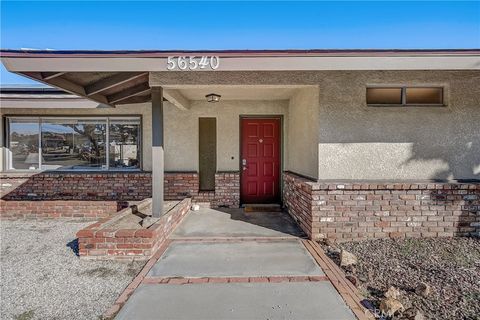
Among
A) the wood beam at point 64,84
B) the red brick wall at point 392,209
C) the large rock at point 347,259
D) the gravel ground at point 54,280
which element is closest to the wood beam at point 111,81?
the wood beam at point 64,84

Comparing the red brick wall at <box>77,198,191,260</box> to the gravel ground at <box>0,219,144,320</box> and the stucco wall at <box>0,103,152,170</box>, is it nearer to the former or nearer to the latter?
the gravel ground at <box>0,219,144,320</box>

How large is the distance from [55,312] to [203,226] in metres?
3.06

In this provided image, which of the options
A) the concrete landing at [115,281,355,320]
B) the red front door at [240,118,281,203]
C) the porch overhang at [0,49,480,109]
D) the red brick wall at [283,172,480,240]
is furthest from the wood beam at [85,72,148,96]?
the red brick wall at [283,172,480,240]

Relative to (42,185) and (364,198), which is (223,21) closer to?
→ (42,185)

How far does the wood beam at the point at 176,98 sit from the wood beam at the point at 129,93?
0.61 m

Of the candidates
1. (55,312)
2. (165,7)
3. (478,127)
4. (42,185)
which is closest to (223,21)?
(165,7)

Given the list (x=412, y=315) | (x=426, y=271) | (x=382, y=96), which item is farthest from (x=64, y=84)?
(x=426, y=271)

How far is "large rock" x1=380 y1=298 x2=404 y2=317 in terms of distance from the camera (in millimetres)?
2725

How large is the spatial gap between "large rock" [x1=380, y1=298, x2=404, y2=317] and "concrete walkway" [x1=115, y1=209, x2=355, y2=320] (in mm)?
329

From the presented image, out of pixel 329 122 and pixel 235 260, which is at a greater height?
pixel 329 122

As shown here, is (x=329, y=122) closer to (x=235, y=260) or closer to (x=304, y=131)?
(x=304, y=131)

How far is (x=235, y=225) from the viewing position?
19.0ft

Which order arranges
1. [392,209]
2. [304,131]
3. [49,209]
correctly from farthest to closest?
1. [49,209]
2. [304,131]
3. [392,209]

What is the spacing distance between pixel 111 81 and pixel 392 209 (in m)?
5.72
